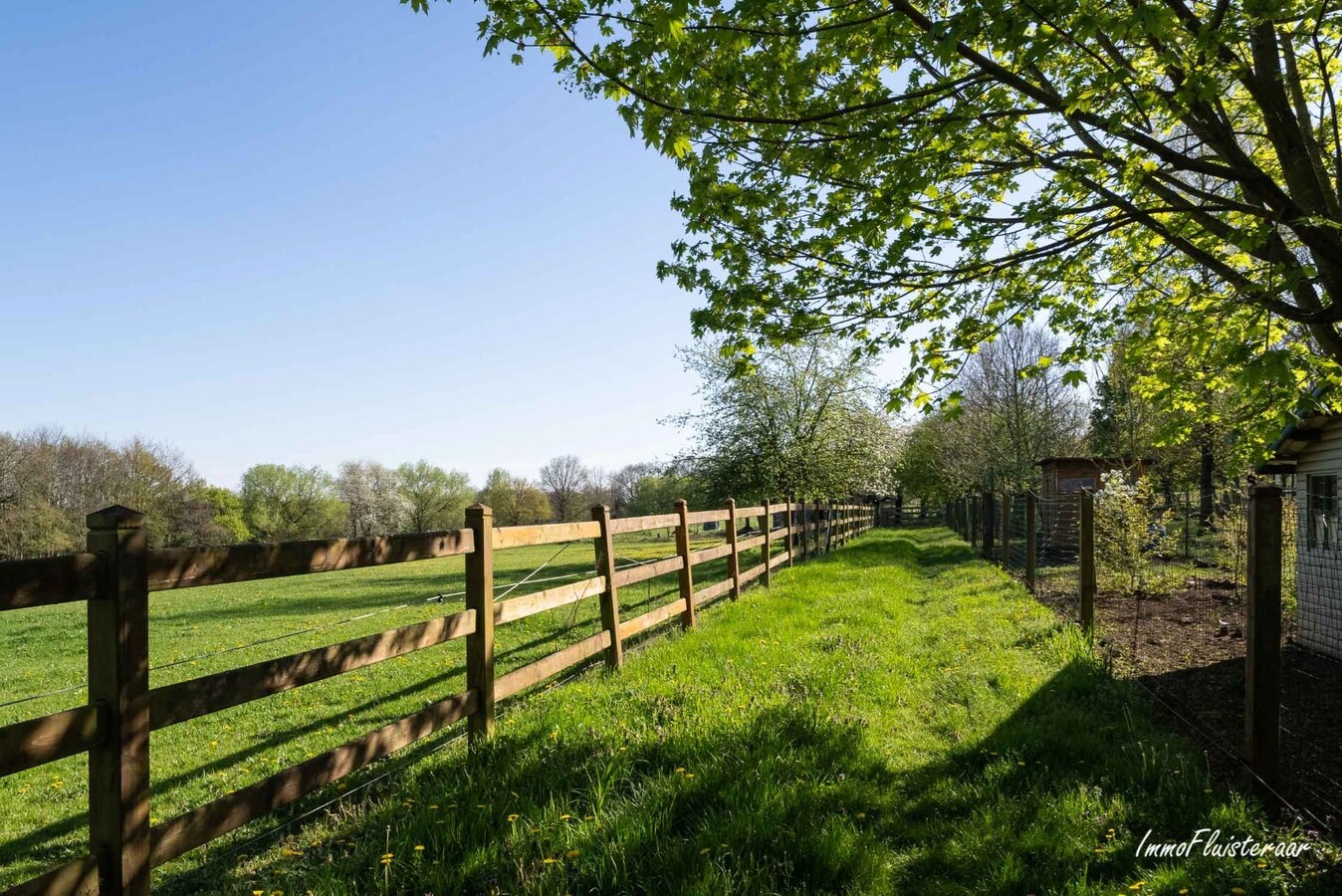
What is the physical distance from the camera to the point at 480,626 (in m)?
4.74

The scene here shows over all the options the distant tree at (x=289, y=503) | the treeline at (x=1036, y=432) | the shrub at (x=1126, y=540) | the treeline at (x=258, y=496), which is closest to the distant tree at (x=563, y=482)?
the treeline at (x=258, y=496)

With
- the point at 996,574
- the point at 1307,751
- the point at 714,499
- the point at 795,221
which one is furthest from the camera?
the point at 714,499

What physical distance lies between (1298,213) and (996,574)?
9.32 meters

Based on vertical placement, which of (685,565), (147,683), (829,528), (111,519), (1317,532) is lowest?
(829,528)

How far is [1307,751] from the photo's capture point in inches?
200

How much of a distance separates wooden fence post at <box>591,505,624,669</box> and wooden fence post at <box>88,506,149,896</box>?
4.14 meters

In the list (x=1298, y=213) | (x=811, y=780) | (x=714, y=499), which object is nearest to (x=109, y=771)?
(x=811, y=780)

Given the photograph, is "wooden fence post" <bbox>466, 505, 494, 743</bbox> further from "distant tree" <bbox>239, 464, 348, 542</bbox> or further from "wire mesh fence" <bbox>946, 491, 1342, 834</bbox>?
"distant tree" <bbox>239, 464, 348, 542</bbox>

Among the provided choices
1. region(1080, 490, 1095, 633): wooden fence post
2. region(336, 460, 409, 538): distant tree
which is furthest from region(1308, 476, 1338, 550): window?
region(336, 460, 409, 538): distant tree

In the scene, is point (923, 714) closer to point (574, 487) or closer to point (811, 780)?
point (811, 780)

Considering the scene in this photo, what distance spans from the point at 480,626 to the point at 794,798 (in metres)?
2.13

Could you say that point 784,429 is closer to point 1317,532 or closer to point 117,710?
point 1317,532

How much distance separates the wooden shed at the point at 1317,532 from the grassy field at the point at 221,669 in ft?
25.8

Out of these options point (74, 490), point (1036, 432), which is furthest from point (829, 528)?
point (74, 490)
